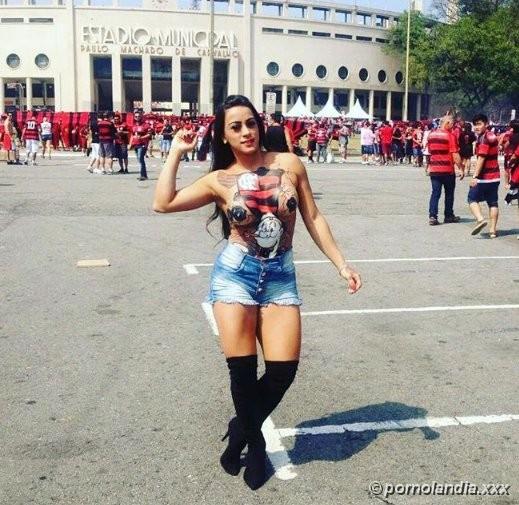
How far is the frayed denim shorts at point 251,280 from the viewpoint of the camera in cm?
339

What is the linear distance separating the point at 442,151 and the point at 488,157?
3.90 feet

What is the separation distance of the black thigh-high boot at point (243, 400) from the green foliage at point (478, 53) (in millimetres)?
68252

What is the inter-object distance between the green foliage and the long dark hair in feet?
222

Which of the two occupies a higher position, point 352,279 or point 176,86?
point 176,86

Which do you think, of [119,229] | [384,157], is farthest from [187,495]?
[384,157]

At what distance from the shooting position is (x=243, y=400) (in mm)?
3428

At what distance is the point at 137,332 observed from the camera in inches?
234

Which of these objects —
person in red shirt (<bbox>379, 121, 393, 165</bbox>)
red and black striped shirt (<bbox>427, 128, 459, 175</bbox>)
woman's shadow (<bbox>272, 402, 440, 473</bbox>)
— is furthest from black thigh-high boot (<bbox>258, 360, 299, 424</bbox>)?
person in red shirt (<bbox>379, 121, 393, 165</bbox>)

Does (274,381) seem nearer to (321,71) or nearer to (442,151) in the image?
(442,151)

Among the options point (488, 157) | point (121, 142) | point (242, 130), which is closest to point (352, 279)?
point (242, 130)

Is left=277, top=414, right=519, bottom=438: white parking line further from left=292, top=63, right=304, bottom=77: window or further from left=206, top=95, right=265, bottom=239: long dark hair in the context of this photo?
left=292, top=63, right=304, bottom=77: window

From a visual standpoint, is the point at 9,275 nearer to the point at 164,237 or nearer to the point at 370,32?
A: the point at 164,237

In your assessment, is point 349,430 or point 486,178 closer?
point 349,430

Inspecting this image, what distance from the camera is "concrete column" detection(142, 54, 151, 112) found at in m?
82.9
